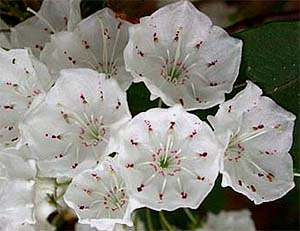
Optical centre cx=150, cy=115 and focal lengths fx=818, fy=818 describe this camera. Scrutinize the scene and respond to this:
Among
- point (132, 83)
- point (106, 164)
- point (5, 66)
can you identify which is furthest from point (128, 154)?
Answer: point (5, 66)

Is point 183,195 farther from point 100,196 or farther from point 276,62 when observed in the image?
point 276,62

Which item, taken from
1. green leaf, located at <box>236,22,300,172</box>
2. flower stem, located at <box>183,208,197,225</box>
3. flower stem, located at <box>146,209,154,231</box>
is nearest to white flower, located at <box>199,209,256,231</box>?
flower stem, located at <box>183,208,197,225</box>

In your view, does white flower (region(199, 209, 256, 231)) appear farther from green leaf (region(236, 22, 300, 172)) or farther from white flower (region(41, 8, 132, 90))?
white flower (region(41, 8, 132, 90))

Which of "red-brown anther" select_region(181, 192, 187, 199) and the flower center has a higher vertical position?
"red-brown anther" select_region(181, 192, 187, 199)

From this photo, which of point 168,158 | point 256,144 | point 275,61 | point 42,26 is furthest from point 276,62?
point 42,26

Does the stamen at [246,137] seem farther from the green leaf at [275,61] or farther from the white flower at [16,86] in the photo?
the white flower at [16,86]

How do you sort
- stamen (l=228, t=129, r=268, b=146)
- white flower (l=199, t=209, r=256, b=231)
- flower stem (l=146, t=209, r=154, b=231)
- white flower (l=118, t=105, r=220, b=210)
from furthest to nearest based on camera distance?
white flower (l=199, t=209, r=256, b=231), flower stem (l=146, t=209, r=154, b=231), stamen (l=228, t=129, r=268, b=146), white flower (l=118, t=105, r=220, b=210)
